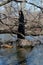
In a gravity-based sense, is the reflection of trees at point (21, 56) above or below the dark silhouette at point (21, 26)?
below

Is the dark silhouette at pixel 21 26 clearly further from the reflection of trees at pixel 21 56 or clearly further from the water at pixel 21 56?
the reflection of trees at pixel 21 56

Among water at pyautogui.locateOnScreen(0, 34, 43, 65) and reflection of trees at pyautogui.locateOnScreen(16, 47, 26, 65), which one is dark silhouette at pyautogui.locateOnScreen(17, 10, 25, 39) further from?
reflection of trees at pyautogui.locateOnScreen(16, 47, 26, 65)

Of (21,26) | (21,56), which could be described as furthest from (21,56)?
(21,26)

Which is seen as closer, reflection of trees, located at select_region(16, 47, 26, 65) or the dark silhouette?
reflection of trees, located at select_region(16, 47, 26, 65)

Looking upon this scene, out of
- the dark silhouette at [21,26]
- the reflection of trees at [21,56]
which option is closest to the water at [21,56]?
the reflection of trees at [21,56]

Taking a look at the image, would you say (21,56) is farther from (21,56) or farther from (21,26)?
(21,26)

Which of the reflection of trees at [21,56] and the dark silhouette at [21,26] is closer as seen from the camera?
the reflection of trees at [21,56]

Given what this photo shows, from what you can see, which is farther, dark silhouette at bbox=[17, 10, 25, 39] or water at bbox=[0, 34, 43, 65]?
dark silhouette at bbox=[17, 10, 25, 39]

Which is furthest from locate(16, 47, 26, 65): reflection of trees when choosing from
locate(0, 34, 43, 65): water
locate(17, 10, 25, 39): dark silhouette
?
locate(17, 10, 25, 39): dark silhouette

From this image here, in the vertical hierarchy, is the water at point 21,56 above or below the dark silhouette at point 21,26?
below

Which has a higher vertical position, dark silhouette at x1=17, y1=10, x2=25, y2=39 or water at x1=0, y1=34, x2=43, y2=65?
dark silhouette at x1=17, y1=10, x2=25, y2=39

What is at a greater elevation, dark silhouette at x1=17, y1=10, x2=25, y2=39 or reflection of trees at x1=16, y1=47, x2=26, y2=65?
dark silhouette at x1=17, y1=10, x2=25, y2=39

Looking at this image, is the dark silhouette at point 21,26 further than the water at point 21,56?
Yes

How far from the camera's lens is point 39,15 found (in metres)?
7.19
